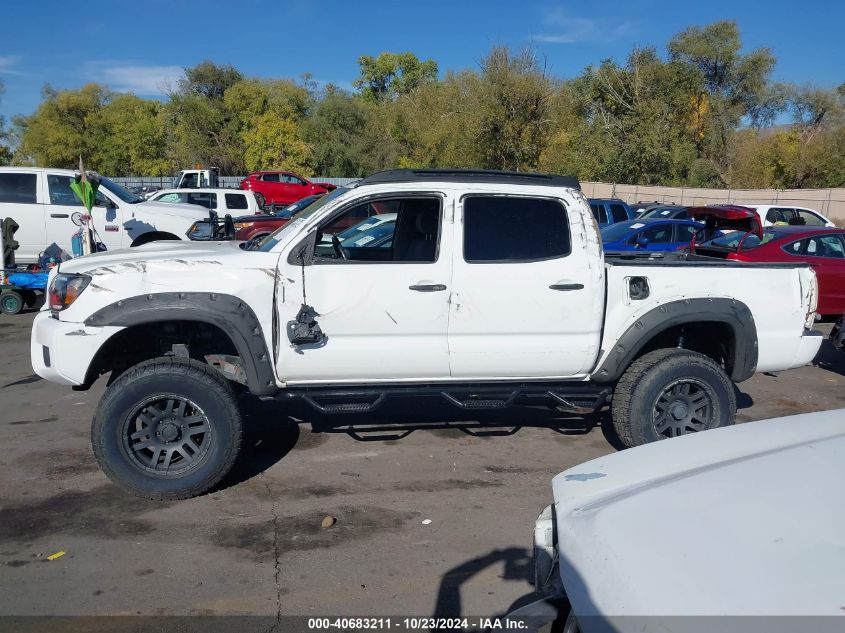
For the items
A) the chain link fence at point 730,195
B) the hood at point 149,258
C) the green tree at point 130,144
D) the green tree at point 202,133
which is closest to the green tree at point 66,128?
the green tree at point 130,144

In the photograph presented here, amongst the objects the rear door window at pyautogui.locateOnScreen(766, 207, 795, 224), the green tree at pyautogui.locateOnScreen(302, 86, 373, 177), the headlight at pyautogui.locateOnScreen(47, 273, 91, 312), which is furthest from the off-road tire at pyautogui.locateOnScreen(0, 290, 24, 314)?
the green tree at pyautogui.locateOnScreen(302, 86, 373, 177)

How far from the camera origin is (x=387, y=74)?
77312 millimetres

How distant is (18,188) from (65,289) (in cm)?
915

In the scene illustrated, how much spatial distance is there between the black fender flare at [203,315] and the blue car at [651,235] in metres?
9.52

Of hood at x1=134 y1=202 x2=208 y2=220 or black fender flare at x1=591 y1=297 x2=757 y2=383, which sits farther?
hood at x1=134 y1=202 x2=208 y2=220

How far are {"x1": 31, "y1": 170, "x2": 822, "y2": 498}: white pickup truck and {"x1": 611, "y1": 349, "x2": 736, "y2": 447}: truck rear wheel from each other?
0.01 meters

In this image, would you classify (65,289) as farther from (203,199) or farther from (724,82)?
(724,82)

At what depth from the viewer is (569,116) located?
3006cm

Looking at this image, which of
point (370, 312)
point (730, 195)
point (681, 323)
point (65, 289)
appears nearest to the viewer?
point (65, 289)

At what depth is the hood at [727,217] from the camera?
13633 mm

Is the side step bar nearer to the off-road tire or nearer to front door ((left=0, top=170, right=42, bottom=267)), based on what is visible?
the off-road tire

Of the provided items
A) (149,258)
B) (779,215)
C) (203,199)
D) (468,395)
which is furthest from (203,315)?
(779,215)

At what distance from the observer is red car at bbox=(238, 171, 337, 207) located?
32594mm

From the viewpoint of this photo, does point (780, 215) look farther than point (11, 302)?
Yes
